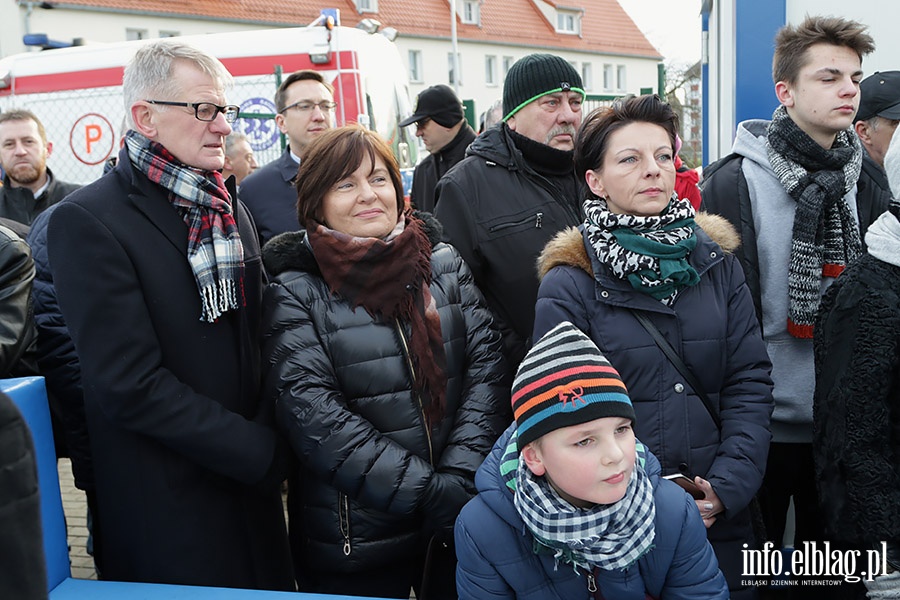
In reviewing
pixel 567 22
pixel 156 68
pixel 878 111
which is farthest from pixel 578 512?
pixel 567 22

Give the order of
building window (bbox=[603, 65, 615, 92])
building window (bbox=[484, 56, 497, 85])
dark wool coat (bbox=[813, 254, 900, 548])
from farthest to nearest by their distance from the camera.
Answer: building window (bbox=[603, 65, 615, 92])
building window (bbox=[484, 56, 497, 85])
dark wool coat (bbox=[813, 254, 900, 548])

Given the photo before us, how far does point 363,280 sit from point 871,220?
197 cm

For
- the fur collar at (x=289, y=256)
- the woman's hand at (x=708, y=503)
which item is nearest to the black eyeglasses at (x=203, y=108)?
the fur collar at (x=289, y=256)

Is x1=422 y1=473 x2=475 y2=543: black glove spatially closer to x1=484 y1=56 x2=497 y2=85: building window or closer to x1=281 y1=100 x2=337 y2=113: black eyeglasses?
x1=281 y1=100 x2=337 y2=113: black eyeglasses

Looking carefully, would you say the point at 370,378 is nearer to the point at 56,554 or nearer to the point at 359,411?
the point at 359,411

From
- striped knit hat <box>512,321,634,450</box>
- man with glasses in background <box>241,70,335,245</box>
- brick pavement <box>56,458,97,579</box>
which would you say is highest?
man with glasses in background <box>241,70,335,245</box>

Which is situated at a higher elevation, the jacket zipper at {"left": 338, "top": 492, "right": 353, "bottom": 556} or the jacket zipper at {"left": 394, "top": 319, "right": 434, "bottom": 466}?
the jacket zipper at {"left": 394, "top": 319, "right": 434, "bottom": 466}

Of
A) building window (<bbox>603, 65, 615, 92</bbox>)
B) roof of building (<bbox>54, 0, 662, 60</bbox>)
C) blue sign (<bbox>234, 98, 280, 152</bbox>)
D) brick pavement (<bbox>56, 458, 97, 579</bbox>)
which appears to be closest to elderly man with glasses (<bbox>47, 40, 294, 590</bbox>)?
brick pavement (<bbox>56, 458, 97, 579</bbox>)

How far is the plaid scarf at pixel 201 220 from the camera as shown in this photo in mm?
2393

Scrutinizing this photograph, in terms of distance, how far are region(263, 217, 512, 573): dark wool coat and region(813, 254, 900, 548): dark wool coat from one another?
0.93 m

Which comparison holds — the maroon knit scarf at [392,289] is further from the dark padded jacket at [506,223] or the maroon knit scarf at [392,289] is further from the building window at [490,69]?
the building window at [490,69]

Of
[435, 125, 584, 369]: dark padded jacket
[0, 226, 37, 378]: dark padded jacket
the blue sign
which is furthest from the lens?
the blue sign

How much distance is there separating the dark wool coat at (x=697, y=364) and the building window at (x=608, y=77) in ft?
140

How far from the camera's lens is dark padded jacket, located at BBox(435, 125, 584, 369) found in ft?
9.97
